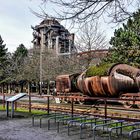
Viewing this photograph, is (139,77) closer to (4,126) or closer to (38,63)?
(4,126)

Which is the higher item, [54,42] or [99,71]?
[54,42]

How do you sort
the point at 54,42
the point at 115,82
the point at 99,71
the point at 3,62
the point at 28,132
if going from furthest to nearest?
the point at 54,42, the point at 3,62, the point at 99,71, the point at 115,82, the point at 28,132

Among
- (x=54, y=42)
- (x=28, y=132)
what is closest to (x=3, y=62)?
(x=54, y=42)

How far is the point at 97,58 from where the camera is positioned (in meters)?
43.6

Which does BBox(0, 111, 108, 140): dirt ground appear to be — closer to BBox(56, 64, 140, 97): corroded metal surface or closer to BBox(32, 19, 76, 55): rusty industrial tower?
BBox(56, 64, 140, 97): corroded metal surface

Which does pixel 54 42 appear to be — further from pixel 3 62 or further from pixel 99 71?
pixel 99 71

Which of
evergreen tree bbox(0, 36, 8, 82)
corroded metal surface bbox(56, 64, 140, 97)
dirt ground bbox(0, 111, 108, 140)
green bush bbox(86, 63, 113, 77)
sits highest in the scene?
evergreen tree bbox(0, 36, 8, 82)

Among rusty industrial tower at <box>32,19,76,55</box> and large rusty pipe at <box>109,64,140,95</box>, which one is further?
rusty industrial tower at <box>32,19,76,55</box>

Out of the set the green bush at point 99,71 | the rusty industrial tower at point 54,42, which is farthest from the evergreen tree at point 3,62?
the green bush at point 99,71

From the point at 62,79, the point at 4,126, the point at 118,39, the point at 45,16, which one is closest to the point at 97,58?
the point at 118,39

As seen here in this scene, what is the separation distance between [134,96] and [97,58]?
20.6 m

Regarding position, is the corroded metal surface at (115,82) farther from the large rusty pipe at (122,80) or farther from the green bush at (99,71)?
the green bush at (99,71)

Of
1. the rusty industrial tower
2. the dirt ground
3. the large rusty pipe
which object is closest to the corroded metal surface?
the large rusty pipe

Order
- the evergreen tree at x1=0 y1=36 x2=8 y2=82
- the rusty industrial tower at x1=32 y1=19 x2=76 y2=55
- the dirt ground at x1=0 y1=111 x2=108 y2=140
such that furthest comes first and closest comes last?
the evergreen tree at x1=0 y1=36 x2=8 y2=82, the rusty industrial tower at x1=32 y1=19 x2=76 y2=55, the dirt ground at x1=0 y1=111 x2=108 y2=140
